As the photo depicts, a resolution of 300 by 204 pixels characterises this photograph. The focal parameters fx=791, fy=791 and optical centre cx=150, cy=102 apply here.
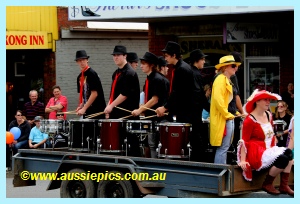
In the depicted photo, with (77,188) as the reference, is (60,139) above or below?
above

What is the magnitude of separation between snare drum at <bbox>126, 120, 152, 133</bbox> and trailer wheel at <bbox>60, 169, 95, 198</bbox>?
1070 millimetres

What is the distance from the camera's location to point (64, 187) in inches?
505

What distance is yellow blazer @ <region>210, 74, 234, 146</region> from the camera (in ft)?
37.8

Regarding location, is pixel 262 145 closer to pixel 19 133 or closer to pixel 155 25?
pixel 19 133

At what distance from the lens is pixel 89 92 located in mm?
13711

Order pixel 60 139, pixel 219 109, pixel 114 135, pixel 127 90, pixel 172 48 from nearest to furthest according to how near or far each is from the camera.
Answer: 1. pixel 219 109
2. pixel 172 48
3. pixel 114 135
4. pixel 127 90
5. pixel 60 139

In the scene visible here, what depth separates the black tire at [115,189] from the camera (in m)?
11.8

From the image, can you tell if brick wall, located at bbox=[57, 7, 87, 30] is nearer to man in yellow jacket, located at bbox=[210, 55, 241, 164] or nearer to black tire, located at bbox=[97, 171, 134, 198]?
black tire, located at bbox=[97, 171, 134, 198]

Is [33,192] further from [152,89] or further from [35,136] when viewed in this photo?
[152,89]

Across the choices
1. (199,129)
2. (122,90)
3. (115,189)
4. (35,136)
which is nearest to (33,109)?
(35,136)

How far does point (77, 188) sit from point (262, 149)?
3.32 metres

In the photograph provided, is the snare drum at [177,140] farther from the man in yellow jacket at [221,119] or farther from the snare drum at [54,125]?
the snare drum at [54,125]

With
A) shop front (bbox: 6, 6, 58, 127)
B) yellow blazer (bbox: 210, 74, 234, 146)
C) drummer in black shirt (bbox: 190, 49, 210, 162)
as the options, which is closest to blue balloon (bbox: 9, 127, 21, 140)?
shop front (bbox: 6, 6, 58, 127)

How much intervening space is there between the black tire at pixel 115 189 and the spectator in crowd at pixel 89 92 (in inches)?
67.8
